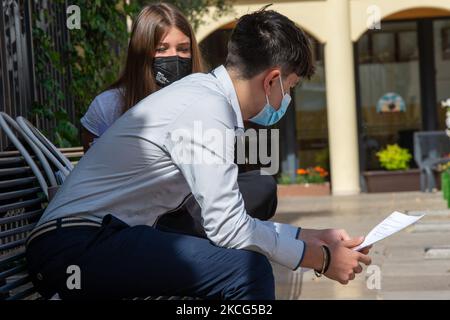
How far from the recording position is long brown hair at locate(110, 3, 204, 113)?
416cm

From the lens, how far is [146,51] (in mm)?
4219

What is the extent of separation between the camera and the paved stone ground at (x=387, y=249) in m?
6.18

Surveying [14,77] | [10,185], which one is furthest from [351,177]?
[10,185]

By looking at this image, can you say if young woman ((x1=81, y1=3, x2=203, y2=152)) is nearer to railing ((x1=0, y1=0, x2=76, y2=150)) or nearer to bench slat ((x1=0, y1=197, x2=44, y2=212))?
railing ((x1=0, y1=0, x2=76, y2=150))

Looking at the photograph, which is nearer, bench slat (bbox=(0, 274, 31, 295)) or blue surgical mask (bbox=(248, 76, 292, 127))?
bench slat (bbox=(0, 274, 31, 295))

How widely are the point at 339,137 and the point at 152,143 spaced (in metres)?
14.9

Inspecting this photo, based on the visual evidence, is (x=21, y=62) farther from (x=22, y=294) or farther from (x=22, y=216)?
(x=22, y=294)

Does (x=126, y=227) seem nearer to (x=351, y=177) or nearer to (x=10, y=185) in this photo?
(x=10, y=185)

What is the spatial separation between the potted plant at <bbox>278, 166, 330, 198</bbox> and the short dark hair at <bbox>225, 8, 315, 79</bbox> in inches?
575

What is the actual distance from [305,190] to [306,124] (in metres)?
2.10

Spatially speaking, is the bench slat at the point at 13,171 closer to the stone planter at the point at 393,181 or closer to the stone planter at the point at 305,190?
the stone planter at the point at 305,190

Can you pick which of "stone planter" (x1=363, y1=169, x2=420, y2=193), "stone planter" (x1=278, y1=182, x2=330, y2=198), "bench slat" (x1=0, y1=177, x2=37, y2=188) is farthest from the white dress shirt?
"stone planter" (x1=363, y1=169, x2=420, y2=193)

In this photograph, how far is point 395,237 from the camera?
9844 mm
